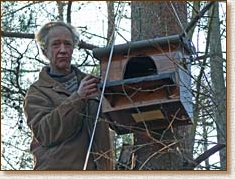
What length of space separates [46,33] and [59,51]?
80 millimetres

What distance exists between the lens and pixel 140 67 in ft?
9.48

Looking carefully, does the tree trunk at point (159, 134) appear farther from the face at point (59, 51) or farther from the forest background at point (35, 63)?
the face at point (59, 51)

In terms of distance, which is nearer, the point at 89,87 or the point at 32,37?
the point at 89,87

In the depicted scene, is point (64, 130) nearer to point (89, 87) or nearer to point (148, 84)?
point (89, 87)

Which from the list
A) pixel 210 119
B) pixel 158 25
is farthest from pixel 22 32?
pixel 210 119

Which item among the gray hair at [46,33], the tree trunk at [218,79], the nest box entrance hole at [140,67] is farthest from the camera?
the gray hair at [46,33]

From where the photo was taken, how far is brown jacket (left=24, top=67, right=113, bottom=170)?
2830mm

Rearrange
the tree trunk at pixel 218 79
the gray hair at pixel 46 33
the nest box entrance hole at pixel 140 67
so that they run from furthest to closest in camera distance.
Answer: the gray hair at pixel 46 33 → the nest box entrance hole at pixel 140 67 → the tree trunk at pixel 218 79

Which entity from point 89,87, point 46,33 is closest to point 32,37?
point 46,33

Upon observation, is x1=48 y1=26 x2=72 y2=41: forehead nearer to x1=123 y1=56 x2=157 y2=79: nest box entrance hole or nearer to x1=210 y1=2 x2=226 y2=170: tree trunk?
x1=123 y1=56 x2=157 y2=79: nest box entrance hole

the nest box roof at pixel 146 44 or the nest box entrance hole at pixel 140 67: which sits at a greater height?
the nest box roof at pixel 146 44

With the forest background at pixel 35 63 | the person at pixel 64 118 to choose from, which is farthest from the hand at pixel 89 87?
the forest background at pixel 35 63

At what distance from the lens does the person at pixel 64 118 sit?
9.26ft

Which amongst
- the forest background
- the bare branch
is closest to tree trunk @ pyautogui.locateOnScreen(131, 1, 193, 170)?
the forest background
